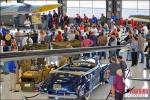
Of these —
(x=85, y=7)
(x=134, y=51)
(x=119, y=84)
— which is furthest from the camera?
(x=85, y=7)

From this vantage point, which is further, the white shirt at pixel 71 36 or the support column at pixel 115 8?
the support column at pixel 115 8

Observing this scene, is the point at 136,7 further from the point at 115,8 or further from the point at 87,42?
the point at 87,42

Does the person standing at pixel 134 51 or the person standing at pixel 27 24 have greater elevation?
the person standing at pixel 27 24

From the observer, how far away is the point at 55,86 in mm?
10883

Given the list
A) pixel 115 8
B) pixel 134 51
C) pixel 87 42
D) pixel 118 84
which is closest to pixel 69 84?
pixel 118 84

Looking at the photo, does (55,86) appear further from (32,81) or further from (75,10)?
(75,10)

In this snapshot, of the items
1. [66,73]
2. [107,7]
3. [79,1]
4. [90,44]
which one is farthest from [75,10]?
[66,73]

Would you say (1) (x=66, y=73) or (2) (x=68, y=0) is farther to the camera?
(2) (x=68, y=0)

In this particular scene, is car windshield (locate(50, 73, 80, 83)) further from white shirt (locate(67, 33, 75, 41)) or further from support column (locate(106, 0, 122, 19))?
support column (locate(106, 0, 122, 19))

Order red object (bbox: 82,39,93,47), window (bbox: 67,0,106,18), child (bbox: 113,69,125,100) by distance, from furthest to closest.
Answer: window (bbox: 67,0,106,18) → red object (bbox: 82,39,93,47) → child (bbox: 113,69,125,100)

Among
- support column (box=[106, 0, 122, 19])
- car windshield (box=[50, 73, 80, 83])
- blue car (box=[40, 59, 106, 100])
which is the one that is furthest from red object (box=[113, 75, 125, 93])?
support column (box=[106, 0, 122, 19])

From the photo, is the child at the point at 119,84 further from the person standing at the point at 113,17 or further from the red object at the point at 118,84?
the person standing at the point at 113,17

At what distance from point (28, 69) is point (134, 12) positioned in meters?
24.5

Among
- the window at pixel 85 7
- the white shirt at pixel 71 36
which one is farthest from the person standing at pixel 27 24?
the white shirt at pixel 71 36
